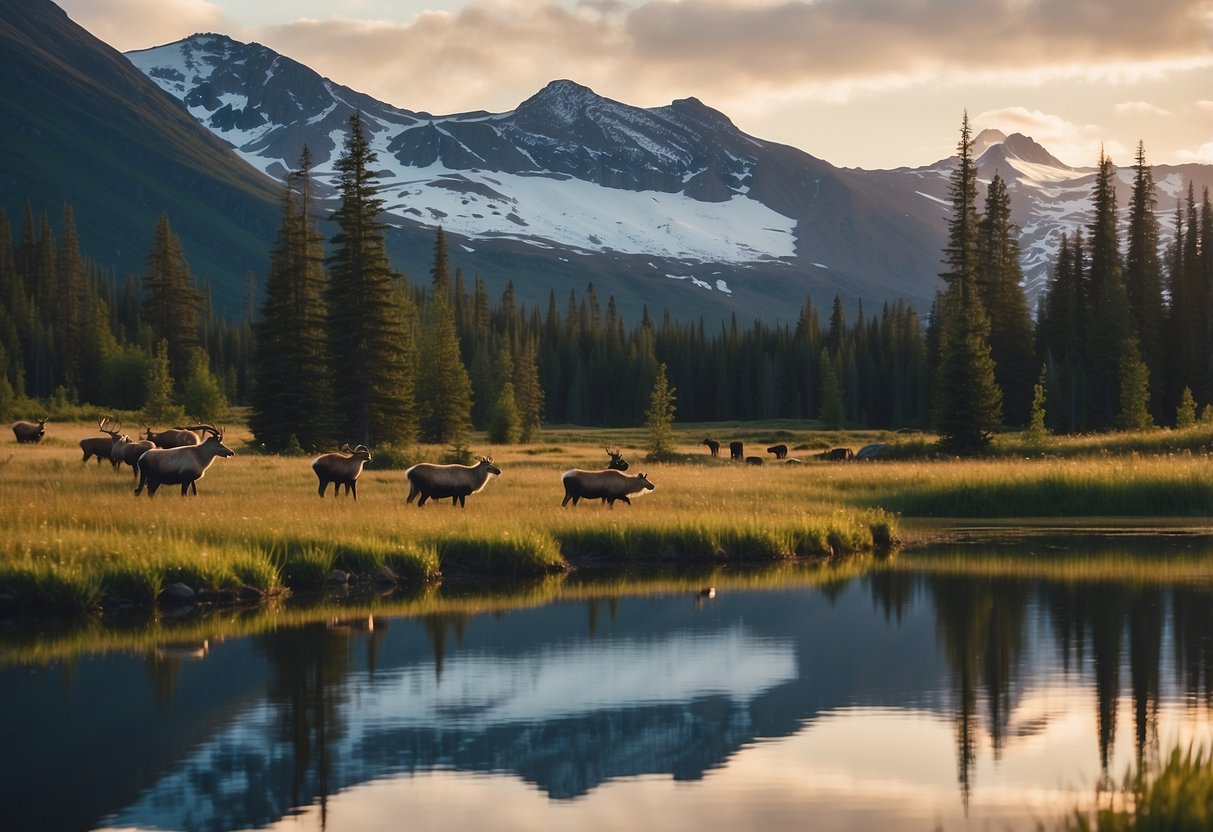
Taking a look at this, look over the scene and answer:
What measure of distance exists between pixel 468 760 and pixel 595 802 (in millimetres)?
1952

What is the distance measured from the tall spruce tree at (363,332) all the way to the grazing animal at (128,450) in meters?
17.0

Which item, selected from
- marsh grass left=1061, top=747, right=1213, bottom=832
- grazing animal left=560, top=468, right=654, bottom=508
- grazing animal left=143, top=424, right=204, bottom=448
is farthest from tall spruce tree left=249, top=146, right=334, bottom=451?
marsh grass left=1061, top=747, right=1213, bottom=832

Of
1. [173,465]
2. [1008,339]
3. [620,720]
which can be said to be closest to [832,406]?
[1008,339]

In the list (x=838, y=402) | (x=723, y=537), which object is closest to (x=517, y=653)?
(x=723, y=537)

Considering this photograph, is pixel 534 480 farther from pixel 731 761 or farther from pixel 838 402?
pixel 838 402

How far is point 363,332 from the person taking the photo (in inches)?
2413

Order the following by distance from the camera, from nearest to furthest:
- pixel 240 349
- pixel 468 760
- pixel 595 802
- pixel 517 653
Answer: pixel 595 802, pixel 468 760, pixel 517 653, pixel 240 349

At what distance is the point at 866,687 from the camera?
19016 mm

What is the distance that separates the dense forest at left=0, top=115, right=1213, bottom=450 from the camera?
63.1 metres

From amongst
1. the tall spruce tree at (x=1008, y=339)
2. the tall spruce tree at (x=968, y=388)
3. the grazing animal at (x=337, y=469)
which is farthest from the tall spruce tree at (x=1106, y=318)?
the grazing animal at (x=337, y=469)

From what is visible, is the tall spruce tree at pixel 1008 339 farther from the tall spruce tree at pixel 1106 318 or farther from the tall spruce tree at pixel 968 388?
the tall spruce tree at pixel 968 388

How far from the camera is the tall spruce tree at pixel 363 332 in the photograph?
6153cm

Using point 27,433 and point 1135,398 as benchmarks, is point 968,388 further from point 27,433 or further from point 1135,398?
point 27,433

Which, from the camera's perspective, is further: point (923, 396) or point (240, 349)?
point (240, 349)
